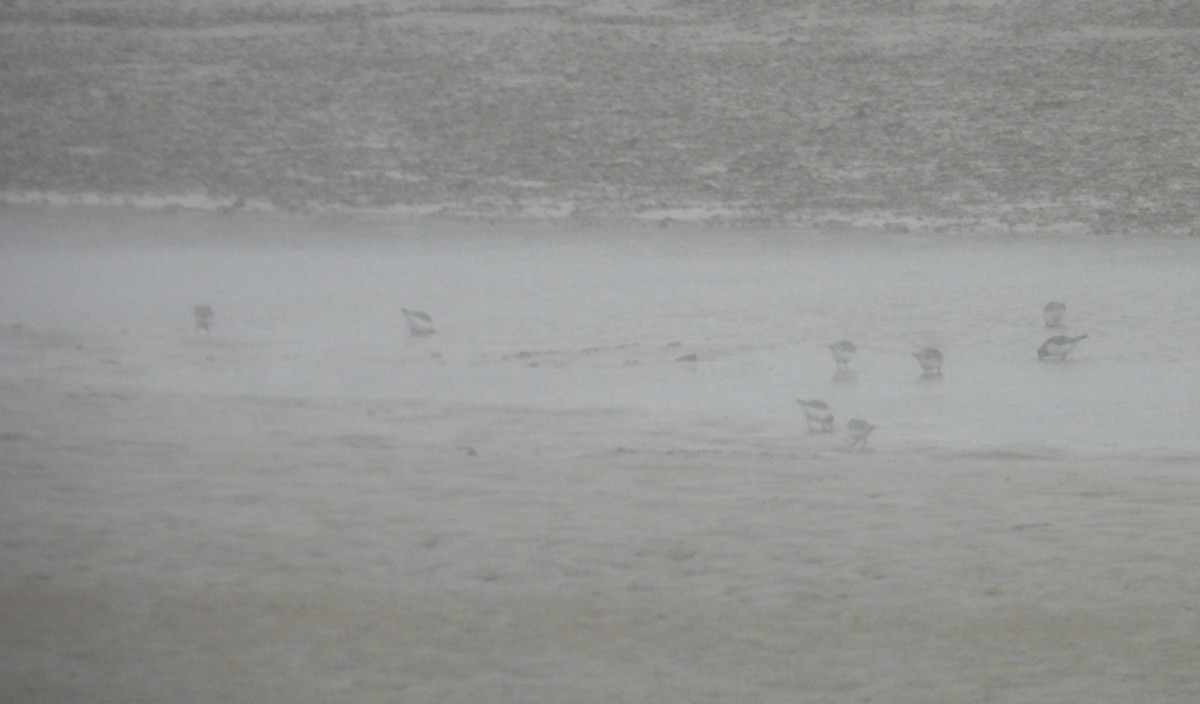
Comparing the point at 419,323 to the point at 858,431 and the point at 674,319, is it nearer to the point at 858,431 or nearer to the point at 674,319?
the point at 674,319

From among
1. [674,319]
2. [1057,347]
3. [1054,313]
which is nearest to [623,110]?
[674,319]

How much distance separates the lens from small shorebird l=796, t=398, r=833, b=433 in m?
6.70

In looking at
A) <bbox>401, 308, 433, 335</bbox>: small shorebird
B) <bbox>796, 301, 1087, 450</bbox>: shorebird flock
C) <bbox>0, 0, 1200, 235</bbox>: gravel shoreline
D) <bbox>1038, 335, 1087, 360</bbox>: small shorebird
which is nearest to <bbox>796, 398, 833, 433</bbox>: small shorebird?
<bbox>796, 301, 1087, 450</bbox>: shorebird flock

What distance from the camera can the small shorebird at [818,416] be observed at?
6.70m

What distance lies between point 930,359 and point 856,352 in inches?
22.3

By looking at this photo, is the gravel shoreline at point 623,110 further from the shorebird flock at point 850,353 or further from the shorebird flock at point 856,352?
the shorebird flock at point 850,353

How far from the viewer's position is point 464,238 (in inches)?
465

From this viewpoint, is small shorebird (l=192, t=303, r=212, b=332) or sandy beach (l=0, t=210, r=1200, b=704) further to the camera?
small shorebird (l=192, t=303, r=212, b=332)

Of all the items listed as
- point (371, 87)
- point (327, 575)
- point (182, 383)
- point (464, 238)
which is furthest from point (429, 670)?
point (371, 87)

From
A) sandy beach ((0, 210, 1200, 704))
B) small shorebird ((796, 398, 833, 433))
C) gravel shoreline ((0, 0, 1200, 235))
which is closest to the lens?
sandy beach ((0, 210, 1200, 704))

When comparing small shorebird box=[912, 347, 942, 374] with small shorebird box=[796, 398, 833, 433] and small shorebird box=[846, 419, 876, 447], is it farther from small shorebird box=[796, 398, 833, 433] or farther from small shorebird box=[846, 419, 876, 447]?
small shorebird box=[846, 419, 876, 447]

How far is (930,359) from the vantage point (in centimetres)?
795

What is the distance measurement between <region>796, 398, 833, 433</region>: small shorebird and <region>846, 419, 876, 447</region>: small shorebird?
188mm

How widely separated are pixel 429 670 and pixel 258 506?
1.41 m
